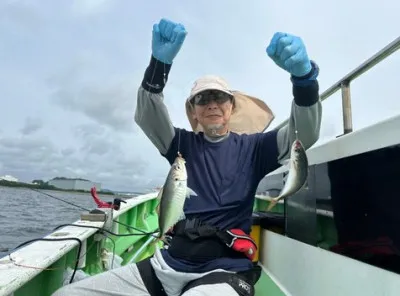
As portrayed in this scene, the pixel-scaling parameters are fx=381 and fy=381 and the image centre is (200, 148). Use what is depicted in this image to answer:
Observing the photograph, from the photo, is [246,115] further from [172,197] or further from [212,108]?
[172,197]

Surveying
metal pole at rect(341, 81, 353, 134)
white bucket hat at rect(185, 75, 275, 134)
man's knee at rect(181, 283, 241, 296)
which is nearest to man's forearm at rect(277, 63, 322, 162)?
metal pole at rect(341, 81, 353, 134)

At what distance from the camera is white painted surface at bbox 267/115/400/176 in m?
2.01

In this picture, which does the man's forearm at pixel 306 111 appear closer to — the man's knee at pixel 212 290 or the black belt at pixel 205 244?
the black belt at pixel 205 244

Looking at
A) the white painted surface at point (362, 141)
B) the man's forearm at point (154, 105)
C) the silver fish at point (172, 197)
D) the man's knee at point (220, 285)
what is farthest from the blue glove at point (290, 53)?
the man's knee at point (220, 285)

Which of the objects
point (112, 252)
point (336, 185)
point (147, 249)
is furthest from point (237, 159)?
point (147, 249)

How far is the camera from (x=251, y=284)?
2.38 meters

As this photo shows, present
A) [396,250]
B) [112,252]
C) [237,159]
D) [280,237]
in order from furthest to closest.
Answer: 1. [112,252]
2. [280,237]
3. [237,159]
4. [396,250]

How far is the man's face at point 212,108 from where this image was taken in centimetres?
282

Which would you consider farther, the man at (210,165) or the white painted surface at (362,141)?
the man at (210,165)

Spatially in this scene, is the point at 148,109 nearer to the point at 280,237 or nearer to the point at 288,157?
the point at 288,157

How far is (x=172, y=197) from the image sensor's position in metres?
2.40

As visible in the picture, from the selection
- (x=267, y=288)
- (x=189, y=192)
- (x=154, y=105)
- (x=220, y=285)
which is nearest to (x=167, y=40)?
(x=154, y=105)

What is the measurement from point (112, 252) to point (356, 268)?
2.67 m

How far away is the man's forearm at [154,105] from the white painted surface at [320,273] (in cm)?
147
